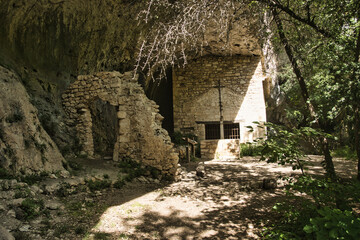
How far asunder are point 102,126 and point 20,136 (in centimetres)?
377

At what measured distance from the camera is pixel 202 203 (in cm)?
452

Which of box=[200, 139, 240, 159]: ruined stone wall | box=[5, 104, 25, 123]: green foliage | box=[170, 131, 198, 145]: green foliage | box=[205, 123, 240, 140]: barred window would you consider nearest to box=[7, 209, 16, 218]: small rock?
box=[5, 104, 25, 123]: green foliage

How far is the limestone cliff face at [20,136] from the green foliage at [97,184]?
68cm

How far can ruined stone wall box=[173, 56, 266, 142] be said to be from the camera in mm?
12281

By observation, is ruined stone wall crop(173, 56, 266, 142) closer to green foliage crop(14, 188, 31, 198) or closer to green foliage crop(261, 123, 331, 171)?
green foliage crop(261, 123, 331, 171)

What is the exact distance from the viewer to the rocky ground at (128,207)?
123 inches

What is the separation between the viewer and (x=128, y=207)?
414 centimetres

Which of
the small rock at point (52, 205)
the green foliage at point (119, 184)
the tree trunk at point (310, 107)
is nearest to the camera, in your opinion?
the small rock at point (52, 205)

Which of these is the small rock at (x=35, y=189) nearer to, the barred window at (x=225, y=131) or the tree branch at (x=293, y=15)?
the tree branch at (x=293, y=15)

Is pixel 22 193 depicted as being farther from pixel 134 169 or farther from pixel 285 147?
pixel 285 147


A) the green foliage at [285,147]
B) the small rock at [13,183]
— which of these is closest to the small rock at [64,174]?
the small rock at [13,183]

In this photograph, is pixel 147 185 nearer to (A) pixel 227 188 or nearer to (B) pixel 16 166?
(A) pixel 227 188

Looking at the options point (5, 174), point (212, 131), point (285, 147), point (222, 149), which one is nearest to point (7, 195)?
point (5, 174)

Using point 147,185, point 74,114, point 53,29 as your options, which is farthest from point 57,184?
point 53,29
